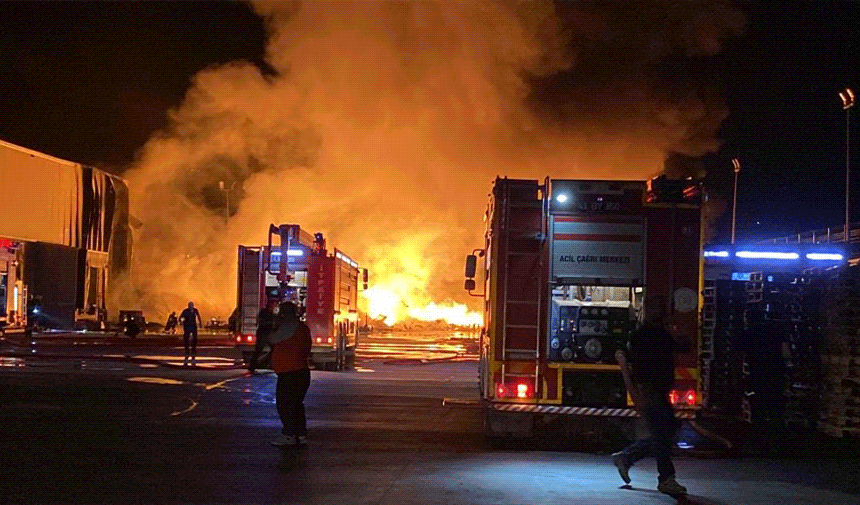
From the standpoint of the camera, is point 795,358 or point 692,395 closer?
point 692,395

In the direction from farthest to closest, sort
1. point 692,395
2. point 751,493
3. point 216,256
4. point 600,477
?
point 216,256 → point 692,395 → point 600,477 → point 751,493

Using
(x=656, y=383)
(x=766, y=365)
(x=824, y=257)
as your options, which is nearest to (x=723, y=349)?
(x=766, y=365)

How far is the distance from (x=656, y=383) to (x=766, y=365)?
6.00 m

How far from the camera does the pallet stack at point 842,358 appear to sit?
12.8m

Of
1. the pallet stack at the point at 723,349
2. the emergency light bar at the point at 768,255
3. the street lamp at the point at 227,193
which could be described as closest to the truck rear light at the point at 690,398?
the pallet stack at the point at 723,349

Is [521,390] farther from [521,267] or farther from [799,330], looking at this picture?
[799,330]

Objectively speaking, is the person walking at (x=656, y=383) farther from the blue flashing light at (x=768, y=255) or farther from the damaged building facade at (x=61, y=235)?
the damaged building facade at (x=61, y=235)

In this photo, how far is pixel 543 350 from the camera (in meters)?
10.7

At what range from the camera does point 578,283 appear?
427 inches

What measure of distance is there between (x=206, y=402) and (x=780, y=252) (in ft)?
31.6

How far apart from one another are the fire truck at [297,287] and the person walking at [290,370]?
34.9ft

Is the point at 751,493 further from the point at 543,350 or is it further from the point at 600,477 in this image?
the point at 543,350

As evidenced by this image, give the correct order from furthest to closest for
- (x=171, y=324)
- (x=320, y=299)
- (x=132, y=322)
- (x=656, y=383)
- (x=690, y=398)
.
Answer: (x=171, y=324), (x=132, y=322), (x=320, y=299), (x=690, y=398), (x=656, y=383)

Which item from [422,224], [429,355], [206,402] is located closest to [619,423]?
[206,402]
